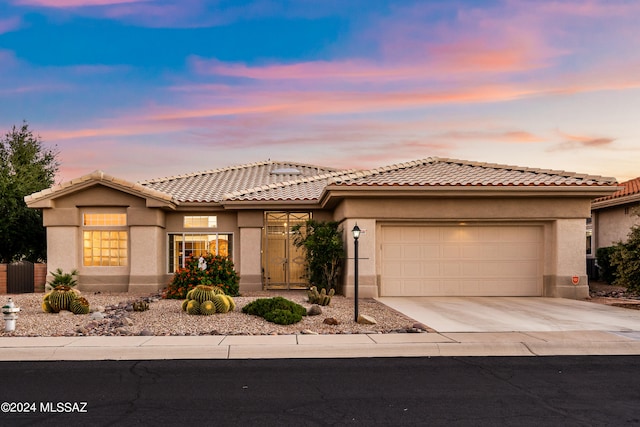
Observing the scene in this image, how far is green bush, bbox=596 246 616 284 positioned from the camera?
2402 cm

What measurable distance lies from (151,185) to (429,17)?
47.8ft

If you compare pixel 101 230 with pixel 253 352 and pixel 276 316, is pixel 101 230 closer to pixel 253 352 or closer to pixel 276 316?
pixel 276 316

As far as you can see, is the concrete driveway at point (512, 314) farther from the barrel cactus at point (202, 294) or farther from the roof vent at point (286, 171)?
the roof vent at point (286, 171)

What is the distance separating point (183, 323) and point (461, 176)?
11255mm

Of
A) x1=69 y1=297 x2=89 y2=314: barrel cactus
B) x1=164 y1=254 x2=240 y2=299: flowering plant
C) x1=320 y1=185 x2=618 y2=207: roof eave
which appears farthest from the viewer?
x1=320 y1=185 x2=618 y2=207: roof eave

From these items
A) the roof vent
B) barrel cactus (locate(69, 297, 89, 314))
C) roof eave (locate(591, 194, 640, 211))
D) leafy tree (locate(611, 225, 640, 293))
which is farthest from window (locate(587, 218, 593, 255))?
barrel cactus (locate(69, 297, 89, 314))

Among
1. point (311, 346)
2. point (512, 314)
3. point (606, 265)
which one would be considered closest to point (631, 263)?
point (512, 314)

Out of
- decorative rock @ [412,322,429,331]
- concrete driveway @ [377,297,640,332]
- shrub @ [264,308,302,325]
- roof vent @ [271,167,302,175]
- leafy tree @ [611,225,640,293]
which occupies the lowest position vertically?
concrete driveway @ [377,297,640,332]

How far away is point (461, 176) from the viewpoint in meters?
19.5

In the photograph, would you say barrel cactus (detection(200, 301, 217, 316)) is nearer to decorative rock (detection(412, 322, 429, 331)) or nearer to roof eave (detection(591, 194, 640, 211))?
decorative rock (detection(412, 322, 429, 331))

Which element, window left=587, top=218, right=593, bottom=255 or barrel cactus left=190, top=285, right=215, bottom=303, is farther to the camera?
window left=587, top=218, right=593, bottom=255

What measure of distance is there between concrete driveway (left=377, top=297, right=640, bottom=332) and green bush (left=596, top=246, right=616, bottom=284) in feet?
25.4

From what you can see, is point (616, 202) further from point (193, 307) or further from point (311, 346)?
point (311, 346)

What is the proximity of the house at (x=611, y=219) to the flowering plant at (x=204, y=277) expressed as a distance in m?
16.4
